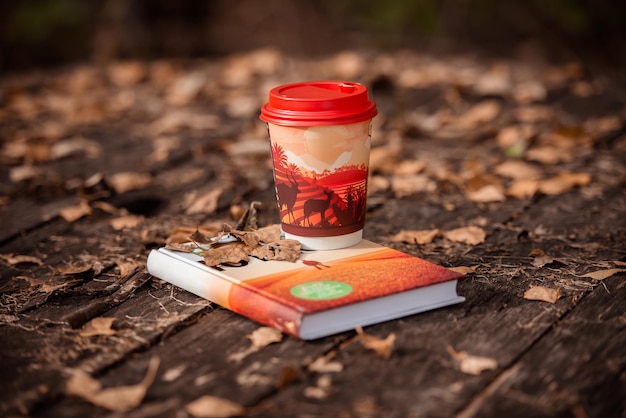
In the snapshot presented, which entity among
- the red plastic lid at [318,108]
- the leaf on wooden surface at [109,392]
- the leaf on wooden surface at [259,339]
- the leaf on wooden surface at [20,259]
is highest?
the red plastic lid at [318,108]

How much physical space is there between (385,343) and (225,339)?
0.27 meters

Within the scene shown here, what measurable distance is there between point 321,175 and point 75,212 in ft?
2.77

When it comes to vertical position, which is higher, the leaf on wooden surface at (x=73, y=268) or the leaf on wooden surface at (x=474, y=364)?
the leaf on wooden surface at (x=474, y=364)

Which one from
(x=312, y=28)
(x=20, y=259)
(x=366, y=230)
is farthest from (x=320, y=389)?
(x=312, y=28)

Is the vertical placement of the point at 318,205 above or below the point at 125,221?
above

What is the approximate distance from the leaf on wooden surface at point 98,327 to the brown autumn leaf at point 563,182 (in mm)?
1253

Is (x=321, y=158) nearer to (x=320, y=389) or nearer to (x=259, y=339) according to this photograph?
(x=259, y=339)

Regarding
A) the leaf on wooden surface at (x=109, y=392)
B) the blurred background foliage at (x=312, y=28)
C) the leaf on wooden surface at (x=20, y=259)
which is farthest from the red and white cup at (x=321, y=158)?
the blurred background foliage at (x=312, y=28)

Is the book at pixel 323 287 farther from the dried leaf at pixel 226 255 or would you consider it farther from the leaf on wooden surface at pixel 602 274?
the leaf on wooden surface at pixel 602 274

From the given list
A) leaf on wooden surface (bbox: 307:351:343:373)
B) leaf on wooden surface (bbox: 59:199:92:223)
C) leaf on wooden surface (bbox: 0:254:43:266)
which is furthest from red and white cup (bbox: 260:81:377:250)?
leaf on wooden surface (bbox: 59:199:92:223)

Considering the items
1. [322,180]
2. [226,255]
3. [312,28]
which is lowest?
[312,28]

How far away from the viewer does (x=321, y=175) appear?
155cm

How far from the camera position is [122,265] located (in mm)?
1716

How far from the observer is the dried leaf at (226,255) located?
4.99ft
